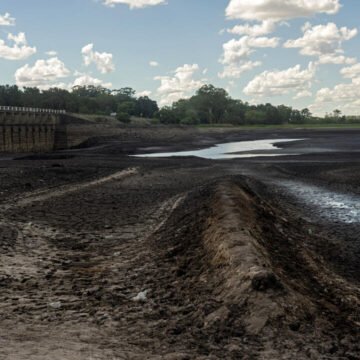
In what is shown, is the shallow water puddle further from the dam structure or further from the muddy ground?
the dam structure

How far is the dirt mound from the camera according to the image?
6.54 m

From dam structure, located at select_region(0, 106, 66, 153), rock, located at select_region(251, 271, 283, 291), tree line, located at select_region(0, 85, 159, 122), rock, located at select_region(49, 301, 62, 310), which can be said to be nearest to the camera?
rock, located at select_region(251, 271, 283, 291)

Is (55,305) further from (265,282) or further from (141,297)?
(265,282)

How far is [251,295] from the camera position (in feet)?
24.8

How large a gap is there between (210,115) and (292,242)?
6607 inches

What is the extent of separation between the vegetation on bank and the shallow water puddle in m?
91.8

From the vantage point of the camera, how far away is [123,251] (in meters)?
12.1

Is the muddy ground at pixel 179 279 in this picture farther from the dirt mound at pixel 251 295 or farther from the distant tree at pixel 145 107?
the distant tree at pixel 145 107

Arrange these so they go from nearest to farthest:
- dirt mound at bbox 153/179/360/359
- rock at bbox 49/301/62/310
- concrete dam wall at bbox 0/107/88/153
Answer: dirt mound at bbox 153/179/360/359, rock at bbox 49/301/62/310, concrete dam wall at bbox 0/107/88/153

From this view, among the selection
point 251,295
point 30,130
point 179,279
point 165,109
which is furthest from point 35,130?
point 165,109

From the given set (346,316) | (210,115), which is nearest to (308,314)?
(346,316)

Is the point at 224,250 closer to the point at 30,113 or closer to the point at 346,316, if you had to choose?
the point at 346,316

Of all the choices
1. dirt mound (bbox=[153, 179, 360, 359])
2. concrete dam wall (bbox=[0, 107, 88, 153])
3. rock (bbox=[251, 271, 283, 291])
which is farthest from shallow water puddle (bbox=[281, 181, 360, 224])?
concrete dam wall (bbox=[0, 107, 88, 153])

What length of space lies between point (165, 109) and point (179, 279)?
149783 millimetres
